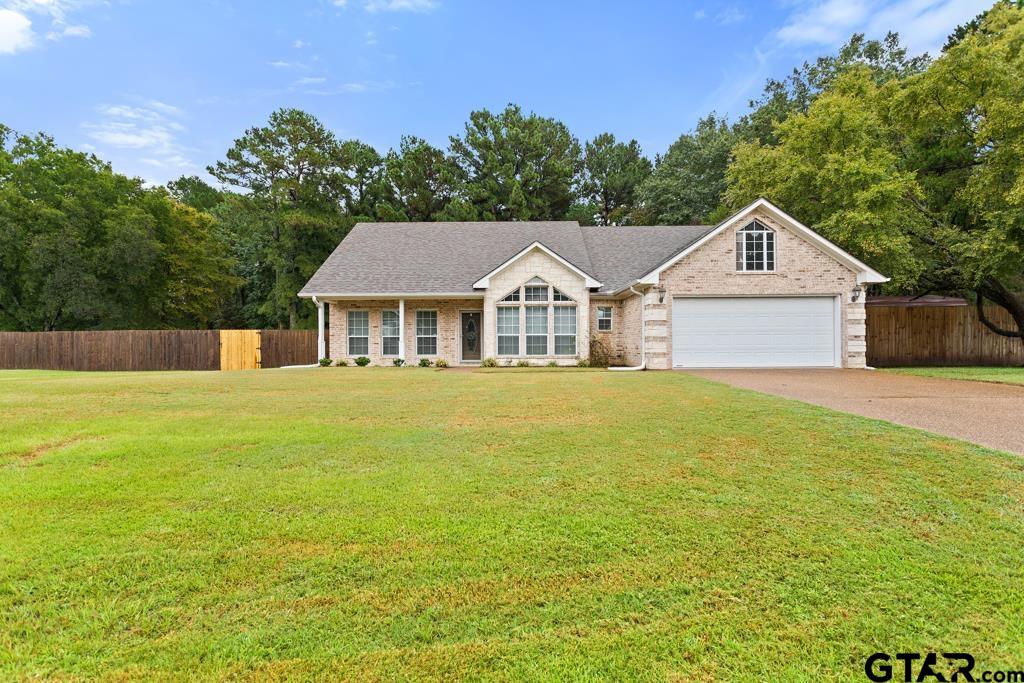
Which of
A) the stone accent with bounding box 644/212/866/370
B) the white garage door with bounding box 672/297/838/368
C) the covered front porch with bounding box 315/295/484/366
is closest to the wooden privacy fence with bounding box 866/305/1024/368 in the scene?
the stone accent with bounding box 644/212/866/370

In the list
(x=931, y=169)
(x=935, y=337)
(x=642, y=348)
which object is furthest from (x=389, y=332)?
(x=931, y=169)

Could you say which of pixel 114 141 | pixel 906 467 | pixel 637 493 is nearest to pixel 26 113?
pixel 114 141

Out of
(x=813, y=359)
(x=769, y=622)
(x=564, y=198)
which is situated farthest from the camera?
(x=564, y=198)

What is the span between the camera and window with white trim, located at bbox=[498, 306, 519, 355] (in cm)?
1777

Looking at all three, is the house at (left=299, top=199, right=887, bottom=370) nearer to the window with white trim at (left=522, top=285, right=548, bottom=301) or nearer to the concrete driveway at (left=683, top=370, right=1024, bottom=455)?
the window with white trim at (left=522, top=285, right=548, bottom=301)

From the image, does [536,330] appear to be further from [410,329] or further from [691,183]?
[691,183]

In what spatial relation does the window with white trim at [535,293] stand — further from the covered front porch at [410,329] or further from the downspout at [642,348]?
the downspout at [642,348]

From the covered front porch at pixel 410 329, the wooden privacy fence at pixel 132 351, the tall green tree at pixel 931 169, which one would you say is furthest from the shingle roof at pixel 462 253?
the wooden privacy fence at pixel 132 351

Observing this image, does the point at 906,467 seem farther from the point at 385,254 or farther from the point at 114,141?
the point at 114,141

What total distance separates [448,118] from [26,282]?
26.5 metres

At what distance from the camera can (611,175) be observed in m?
38.1

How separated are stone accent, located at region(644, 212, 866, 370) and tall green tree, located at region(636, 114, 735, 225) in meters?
14.9

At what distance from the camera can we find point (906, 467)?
4555mm

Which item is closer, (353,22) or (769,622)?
(769,622)
